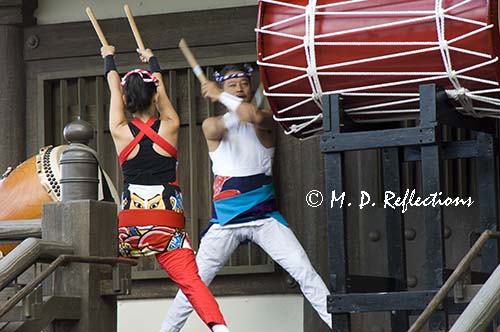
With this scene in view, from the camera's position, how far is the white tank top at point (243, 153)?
24.2 feet

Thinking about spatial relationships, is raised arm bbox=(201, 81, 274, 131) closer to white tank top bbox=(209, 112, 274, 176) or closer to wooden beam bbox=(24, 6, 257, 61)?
white tank top bbox=(209, 112, 274, 176)

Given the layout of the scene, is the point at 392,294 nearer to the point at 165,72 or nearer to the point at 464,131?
the point at 464,131

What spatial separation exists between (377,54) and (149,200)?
1270 millimetres

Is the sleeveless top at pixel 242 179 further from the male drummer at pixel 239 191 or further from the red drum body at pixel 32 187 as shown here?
the red drum body at pixel 32 187

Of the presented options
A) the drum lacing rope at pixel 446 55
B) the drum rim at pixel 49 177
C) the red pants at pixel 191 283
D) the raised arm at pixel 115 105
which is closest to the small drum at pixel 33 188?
the drum rim at pixel 49 177

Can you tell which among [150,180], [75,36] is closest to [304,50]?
Answer: [150,180]

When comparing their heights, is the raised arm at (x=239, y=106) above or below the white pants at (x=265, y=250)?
above

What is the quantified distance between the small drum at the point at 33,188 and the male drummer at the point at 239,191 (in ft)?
1.96

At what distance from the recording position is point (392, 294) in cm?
629

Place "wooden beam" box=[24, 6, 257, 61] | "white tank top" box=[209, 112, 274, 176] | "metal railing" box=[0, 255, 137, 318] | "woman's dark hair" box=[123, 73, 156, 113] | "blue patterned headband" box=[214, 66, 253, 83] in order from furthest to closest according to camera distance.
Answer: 1. "wooden beam" box=[24, 6, 257, 61]
2. "white tank top" box=[209, 112, 274, 176]
3. "blue patterned headband" box=[214, 66, 253, 83]
4. "woman's dark hair" box=[123, 73, 156, 113]
5. "metal railing" box=[0, 255, 137, 318]

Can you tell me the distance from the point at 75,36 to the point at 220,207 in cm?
165
